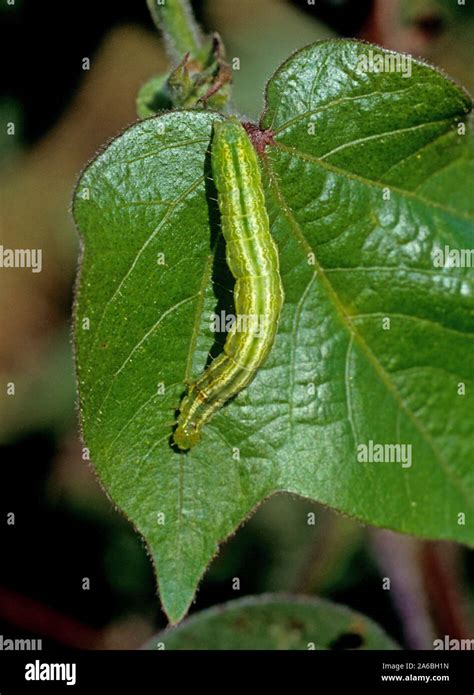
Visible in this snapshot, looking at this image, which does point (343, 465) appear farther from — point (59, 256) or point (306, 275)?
point (59, 256)

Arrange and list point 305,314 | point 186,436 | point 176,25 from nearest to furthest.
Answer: point 186,436, point 305,314, point 176,25

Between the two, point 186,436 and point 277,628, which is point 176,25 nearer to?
point 186,436

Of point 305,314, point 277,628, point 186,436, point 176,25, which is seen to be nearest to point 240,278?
point 305,314

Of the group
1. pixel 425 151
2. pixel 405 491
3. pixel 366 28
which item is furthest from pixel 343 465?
pixel 366 28

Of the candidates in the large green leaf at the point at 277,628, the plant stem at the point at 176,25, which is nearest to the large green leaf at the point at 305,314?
the plant stem at the point at 176,25

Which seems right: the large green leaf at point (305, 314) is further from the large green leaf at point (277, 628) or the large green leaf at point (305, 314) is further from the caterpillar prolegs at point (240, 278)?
the large green leaf at point (277, 628)

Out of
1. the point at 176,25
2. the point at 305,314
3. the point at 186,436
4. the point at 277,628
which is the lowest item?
the point at 277,628

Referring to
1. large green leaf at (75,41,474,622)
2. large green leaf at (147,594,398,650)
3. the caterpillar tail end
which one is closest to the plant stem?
large green leaf at (75,41,474,622)
